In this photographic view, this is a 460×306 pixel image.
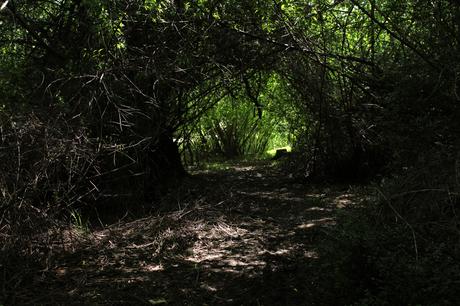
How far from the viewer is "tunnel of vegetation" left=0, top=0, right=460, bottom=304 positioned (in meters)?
4.04

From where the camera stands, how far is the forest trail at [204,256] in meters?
4.34

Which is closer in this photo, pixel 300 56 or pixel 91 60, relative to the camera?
pixel 91 60

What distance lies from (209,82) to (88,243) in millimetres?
2911

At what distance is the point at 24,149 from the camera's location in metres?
4.71

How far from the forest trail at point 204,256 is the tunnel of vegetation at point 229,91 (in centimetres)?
53

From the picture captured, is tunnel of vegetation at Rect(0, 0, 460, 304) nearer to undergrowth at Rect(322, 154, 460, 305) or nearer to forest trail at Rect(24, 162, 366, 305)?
undergrowth at Rect(322, 154, 460, 305)

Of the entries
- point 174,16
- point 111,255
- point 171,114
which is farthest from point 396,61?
point 111,255

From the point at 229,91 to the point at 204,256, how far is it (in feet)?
8.68

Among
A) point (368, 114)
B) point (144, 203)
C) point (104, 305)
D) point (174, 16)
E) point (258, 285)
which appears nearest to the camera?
point (104, 305)

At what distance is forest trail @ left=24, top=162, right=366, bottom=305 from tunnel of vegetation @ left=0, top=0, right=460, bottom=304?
0.53 meters

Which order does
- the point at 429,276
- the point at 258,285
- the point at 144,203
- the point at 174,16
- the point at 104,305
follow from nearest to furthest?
the point at 429,276 < the point at 104,305 < the point at 258,285 < the point at 174,16 < the point at 144,203

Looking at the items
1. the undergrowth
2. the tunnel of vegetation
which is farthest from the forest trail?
the tunnel of vegetation

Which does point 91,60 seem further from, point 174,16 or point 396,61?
point 396,61

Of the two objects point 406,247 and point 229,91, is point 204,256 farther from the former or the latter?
point 229,91
